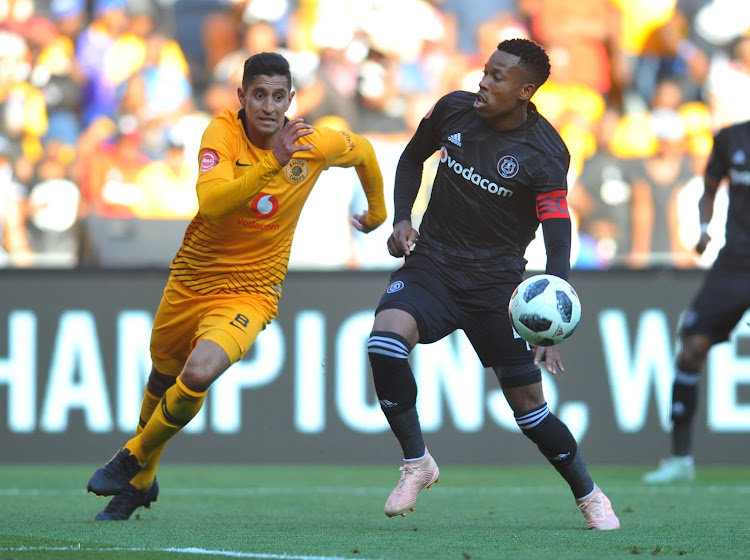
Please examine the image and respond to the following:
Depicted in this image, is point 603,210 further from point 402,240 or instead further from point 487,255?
point 402,240

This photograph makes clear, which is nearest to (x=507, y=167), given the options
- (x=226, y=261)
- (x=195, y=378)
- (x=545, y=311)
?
(x=545, y=311)

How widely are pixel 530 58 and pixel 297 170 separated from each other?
1.26m

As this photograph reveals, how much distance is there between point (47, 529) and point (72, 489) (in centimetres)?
246

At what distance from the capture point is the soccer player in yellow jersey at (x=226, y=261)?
215 inches

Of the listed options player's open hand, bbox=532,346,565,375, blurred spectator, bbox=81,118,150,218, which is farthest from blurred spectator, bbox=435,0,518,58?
player's open hand, bbox=532,346,565,375

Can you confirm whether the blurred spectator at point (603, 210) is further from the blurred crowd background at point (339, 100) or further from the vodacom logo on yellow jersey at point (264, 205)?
the vodacom logo on yellow jersey at point (264, 205)

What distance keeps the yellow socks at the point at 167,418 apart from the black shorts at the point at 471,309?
3.07 feet

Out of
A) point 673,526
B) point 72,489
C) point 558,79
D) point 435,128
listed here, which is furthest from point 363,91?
point 673,526

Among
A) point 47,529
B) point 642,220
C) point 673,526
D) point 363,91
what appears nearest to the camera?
point 47,529

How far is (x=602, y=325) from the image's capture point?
9.80 m

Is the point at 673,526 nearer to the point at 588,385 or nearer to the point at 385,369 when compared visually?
the point at 385,369

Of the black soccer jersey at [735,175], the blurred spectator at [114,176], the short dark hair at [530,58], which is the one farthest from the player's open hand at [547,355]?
the blurred spectator at [114,176]

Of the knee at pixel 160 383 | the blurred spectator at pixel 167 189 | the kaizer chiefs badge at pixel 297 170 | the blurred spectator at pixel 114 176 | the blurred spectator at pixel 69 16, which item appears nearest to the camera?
the kaizer chiefs badge at pixel 297 170

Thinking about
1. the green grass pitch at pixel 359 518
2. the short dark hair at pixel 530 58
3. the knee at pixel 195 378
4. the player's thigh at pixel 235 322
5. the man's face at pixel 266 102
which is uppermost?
the short dark hair at pixel 530 58
